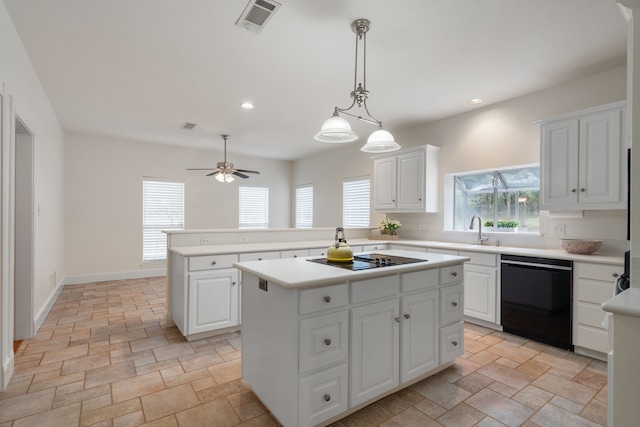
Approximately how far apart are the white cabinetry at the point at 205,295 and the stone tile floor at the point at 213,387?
154 millimetres

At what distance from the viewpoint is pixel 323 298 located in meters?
1.82

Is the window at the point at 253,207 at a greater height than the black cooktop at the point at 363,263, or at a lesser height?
greater

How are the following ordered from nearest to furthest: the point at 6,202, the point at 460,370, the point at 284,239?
the point at 6,202 < the point at 460,370 < the point at 284,239

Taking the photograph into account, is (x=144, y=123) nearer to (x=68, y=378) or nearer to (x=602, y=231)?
(x=68, y=378)

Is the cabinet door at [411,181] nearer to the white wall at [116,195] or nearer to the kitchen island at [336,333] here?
the kitchen island at [336,333]

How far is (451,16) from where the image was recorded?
7.66ft

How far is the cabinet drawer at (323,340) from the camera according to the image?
1.74 m

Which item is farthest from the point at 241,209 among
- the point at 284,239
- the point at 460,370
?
the point at 460,370

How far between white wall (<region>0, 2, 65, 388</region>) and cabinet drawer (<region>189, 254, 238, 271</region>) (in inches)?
51.2

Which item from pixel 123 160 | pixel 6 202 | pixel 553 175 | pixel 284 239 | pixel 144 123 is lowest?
pixel 284 239

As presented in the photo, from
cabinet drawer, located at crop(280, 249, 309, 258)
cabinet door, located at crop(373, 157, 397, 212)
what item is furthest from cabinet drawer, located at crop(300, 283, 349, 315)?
cabinet door, located at crop(373, 157, 397, 212)

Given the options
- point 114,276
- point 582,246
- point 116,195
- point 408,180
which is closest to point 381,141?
point 582,246

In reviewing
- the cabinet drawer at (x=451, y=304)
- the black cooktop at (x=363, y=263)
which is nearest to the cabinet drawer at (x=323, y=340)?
the black cooktop at (x=363, y=263)

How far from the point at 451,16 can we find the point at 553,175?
1.99 m
